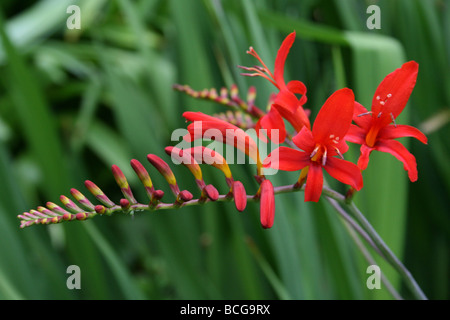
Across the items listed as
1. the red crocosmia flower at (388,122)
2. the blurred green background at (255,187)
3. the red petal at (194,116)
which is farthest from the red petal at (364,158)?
the blurred green background at (255,187)

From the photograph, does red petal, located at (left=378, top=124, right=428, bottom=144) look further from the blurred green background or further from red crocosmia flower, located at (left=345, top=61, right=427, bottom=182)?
the blurred green background

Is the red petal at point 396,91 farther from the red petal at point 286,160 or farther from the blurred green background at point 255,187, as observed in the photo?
the blurred green background at point 255,187

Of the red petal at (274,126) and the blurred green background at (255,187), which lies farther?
the blurred green background at (255,187)

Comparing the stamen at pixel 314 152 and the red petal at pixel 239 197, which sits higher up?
the stamen at pixel 314 152

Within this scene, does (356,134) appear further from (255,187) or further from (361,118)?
(255,187)

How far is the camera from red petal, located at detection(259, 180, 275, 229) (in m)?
0.32

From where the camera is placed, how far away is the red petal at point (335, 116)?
32cm

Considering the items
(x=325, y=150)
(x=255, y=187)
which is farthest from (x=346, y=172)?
(x=255, y=187)

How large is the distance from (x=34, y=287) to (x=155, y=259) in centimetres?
42

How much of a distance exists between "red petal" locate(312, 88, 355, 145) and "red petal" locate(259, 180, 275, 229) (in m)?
0.05

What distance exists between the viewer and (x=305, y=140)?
0.34m

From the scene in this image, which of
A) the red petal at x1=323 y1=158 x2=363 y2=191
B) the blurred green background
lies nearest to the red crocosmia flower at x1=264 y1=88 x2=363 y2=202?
the red petal at x1=323 y1=158 x2=363 y2=191
